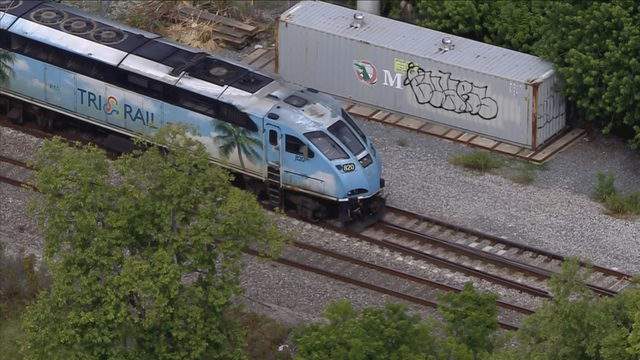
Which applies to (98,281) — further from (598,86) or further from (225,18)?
(225,18)

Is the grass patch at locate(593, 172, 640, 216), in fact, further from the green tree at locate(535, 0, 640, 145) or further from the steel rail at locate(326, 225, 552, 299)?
the steel rail at locate(326, 225, 552, 299)

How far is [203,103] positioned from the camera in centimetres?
3175

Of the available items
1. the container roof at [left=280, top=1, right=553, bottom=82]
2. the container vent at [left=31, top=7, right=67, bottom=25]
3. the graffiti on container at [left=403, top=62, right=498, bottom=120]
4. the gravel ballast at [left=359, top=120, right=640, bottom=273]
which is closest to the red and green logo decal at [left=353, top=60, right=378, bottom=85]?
the container roof at [left=280, top=1, right=553, bottom=82]

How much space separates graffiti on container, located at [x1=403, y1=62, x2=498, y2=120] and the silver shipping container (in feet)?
0.08

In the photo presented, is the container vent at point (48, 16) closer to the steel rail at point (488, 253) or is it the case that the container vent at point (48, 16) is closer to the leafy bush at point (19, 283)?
the leafy bush at point (19, 283)

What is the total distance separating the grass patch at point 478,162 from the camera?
112 feet

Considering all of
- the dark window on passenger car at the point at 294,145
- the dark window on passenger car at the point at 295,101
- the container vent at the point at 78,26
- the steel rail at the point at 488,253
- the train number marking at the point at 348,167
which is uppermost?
the container vent at the point at 78,26

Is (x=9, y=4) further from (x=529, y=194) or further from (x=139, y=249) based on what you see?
(x=139, y=249)

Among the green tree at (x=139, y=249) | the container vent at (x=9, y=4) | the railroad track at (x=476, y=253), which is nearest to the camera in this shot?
the green tree at (x=139, y=249)

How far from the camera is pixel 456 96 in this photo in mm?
35688

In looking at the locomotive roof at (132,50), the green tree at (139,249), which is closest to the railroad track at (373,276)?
the locomotive roof at (132,50)

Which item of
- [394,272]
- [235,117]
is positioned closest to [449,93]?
[235,117]

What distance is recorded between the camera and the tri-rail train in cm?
3091

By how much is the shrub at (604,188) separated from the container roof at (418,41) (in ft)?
10.9
